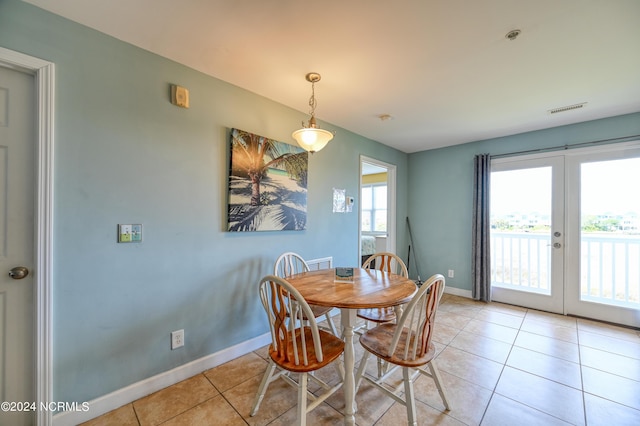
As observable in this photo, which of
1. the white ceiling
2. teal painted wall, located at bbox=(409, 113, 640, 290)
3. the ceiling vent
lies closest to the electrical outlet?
the white ceiling

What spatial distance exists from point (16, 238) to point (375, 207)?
640 cm

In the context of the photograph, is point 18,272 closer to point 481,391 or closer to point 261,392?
point 261,392

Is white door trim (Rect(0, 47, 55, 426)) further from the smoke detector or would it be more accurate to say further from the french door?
the french door

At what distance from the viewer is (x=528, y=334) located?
274 centimetres

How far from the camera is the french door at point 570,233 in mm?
2906

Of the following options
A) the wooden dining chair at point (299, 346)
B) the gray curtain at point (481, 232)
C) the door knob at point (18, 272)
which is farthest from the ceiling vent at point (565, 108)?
the door knob at point (18, 272)

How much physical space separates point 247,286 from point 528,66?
297cm

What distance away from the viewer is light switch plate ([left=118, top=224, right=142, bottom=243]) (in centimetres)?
171

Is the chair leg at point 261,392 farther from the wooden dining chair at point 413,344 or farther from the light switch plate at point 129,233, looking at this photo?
the light switch plate at point 129,233

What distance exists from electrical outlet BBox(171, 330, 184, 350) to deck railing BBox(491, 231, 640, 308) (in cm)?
413

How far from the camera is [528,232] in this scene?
11.7ft

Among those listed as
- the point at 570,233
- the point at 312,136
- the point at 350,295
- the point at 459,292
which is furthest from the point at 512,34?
the point at 459,292

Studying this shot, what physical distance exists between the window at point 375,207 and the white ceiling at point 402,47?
4102mm

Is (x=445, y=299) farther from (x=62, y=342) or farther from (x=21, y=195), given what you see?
(x=21, y=195)
